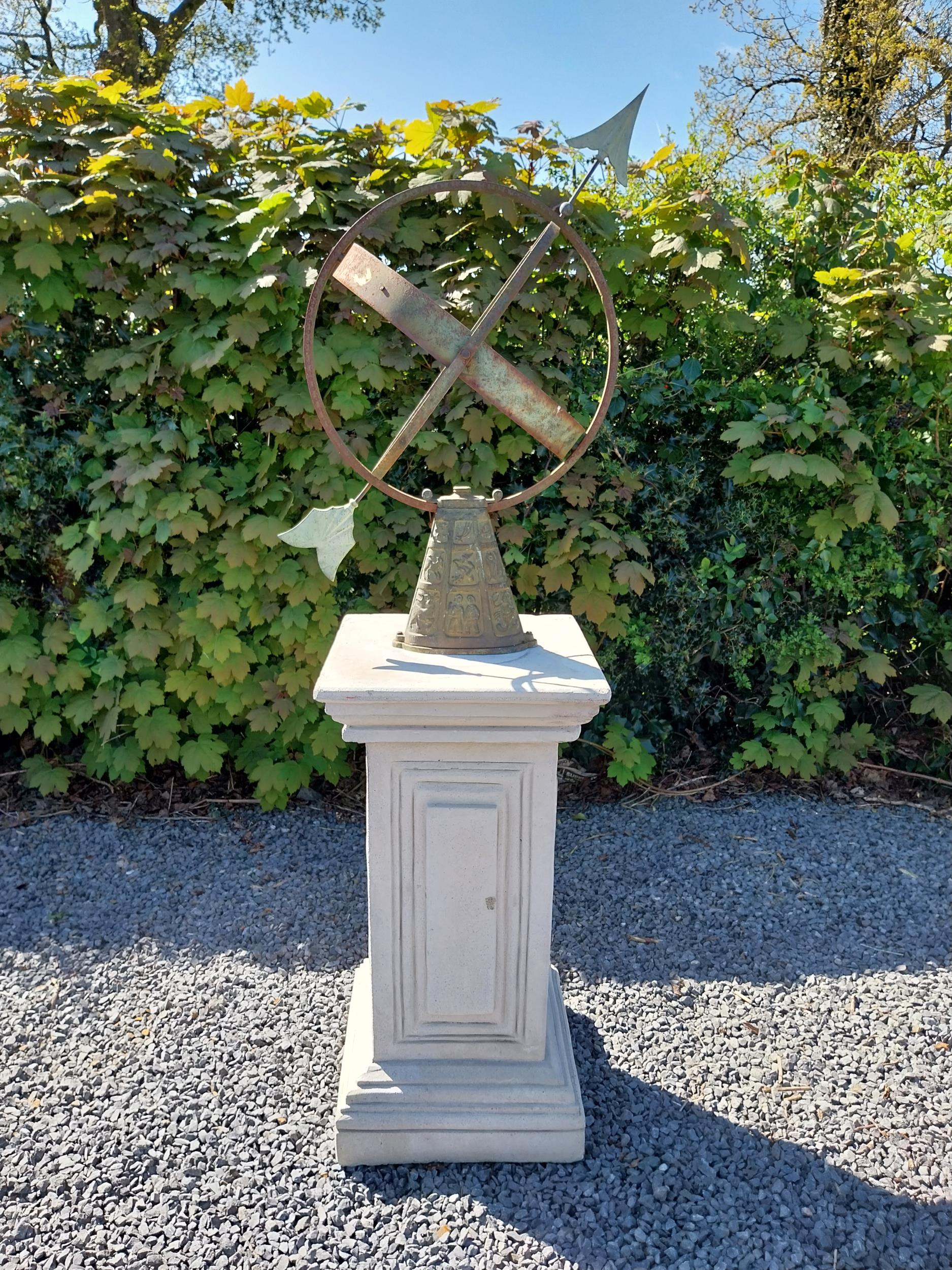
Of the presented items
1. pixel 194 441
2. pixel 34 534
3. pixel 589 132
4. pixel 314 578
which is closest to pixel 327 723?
pixel 314 578

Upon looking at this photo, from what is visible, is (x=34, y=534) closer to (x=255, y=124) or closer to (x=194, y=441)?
(x=194, y=441)

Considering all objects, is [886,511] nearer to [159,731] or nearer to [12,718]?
[159,731]

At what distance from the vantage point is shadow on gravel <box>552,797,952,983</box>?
2.80 meters

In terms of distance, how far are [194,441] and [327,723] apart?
4.28 ft

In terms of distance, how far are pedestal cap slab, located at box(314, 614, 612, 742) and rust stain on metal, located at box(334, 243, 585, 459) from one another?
21.3 inches

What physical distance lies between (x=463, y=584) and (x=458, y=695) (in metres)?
0.36

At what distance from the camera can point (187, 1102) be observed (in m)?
2.15

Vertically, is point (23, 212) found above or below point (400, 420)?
above

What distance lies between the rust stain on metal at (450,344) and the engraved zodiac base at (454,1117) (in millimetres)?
1559

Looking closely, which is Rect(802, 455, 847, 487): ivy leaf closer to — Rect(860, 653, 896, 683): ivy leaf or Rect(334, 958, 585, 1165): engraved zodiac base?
Rect(860, 653, 896, 683): ivy leaf

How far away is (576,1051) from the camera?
93.6 inches

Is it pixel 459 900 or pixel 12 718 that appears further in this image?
pixel 12 718

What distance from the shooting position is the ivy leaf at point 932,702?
3922mm

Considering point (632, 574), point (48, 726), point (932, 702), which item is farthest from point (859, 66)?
point (48, 726)
